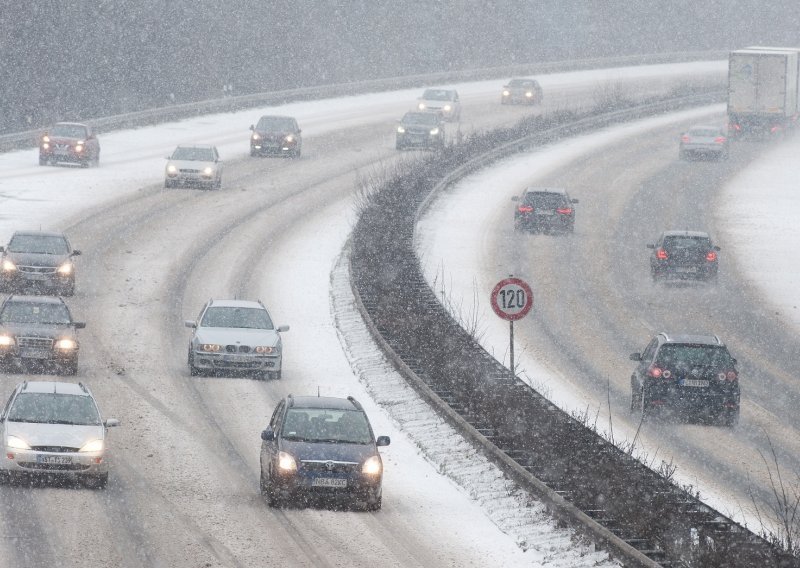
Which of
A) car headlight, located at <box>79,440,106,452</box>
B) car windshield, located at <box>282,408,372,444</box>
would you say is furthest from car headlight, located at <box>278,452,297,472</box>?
car headlight, located at <box>79,440,106,452</box>

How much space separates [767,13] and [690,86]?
123 feet

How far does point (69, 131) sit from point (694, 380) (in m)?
34.2

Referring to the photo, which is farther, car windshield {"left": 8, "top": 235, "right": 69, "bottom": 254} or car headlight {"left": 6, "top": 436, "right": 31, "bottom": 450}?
A: car windshield {"left": 8, "top": 235, "right": 69, "bottom": 254}

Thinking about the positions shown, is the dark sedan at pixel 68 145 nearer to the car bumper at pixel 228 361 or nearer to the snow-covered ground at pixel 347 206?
the snow-covered ground at pixel 347 206

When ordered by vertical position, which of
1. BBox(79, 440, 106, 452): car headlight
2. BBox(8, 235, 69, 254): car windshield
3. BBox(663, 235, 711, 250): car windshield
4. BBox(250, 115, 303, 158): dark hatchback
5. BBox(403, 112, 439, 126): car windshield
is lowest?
BBox(79, 440, 106, 452): car headlight

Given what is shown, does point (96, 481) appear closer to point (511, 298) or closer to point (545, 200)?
point (511, 298)

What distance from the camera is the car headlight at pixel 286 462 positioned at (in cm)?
1816

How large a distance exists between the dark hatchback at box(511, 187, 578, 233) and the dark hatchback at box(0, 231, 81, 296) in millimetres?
16921

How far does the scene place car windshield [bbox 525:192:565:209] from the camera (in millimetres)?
47225

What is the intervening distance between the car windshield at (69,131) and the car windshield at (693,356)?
108 feet

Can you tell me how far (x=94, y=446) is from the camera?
18781 millimetres

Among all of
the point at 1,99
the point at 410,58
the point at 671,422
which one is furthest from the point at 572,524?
the point at 410,58

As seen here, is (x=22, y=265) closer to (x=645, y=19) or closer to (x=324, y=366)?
(x=324, y=366)

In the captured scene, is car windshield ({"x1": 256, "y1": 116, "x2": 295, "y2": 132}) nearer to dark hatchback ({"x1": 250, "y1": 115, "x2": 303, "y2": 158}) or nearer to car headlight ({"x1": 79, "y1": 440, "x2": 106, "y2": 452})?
dark hatchback ({"x1": 250, "y1": 115, "x2": 303, "y2": 158})
